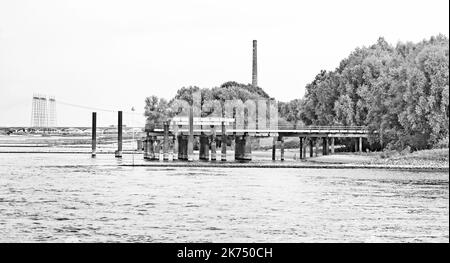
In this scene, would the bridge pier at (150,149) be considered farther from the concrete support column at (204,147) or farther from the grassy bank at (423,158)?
the grassy bank at (423,158)

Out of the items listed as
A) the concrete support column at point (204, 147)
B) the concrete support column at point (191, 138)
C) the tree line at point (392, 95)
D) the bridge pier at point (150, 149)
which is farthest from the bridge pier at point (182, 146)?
the tree line at point (392, 95)

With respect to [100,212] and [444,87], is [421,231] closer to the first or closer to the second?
[100,212]

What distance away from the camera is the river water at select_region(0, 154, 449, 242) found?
44250 millimetres

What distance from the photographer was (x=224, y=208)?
188 ft

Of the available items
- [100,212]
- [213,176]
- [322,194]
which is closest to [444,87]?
[213,176]

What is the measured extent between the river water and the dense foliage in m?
20.2

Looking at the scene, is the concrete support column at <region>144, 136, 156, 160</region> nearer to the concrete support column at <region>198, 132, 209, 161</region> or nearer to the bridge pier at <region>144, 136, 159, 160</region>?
the bridge pier at <region>144, 136, 159, 160</region>

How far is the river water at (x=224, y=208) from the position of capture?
44250 millimetres

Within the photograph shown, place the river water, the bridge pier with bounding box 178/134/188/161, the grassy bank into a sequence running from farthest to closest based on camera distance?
the bridge pier with bounding box 178/134/188/161 < the grassy bank < the river water

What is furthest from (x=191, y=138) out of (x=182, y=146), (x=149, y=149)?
(x=149, y=149)

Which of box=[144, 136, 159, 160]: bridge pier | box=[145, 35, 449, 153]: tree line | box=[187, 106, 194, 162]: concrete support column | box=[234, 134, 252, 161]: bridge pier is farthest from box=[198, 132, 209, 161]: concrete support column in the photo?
box=[145, 35, 449, 153]: tree line

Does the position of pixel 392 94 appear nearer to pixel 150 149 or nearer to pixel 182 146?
pixel 182 146
